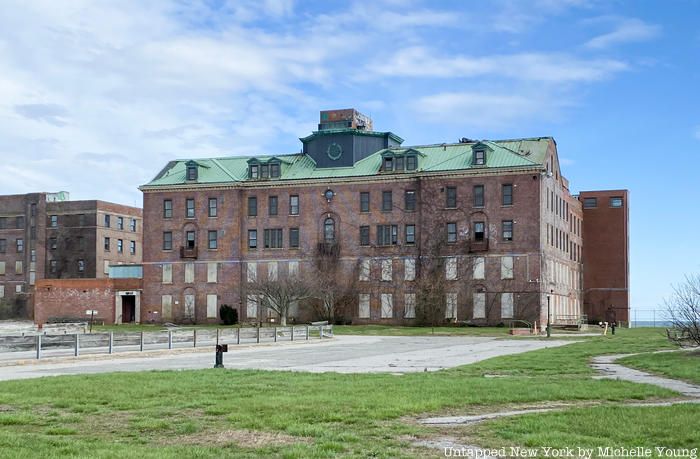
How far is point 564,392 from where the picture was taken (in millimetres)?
17734

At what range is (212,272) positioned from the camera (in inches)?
3314

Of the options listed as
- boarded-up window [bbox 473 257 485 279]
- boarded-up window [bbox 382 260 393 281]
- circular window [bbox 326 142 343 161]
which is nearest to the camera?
boarded-up window [bbox 473 257 485 279]

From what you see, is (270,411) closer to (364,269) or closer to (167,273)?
(364,269)

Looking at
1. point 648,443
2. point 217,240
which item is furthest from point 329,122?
point 648,443

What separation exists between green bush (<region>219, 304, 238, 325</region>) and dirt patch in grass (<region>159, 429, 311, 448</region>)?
224 feet

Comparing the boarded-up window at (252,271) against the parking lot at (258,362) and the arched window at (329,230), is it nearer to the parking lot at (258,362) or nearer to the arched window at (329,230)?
the arched window at (329,230)

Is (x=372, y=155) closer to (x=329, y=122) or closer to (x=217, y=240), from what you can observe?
(x=329, y=122)

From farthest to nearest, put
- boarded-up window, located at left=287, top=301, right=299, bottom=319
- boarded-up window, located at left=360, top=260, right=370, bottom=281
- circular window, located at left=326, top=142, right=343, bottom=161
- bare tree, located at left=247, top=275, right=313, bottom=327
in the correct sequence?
circular window, located at left=326, top=142, right=343, bottom=161 < boarded-up window, located at left=287, top=301, right=299, bottom=319 < boarded-up window, located at left=360, top=260, right=370, bottom=281 < bare tree, located at left=247, top=275, right=313, bottom=327

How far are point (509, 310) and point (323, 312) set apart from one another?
51.5 ft

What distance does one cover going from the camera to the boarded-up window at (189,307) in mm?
83875

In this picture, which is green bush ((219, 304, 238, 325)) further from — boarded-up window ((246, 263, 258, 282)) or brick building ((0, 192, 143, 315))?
brick building ((0, 192, 143, 315))

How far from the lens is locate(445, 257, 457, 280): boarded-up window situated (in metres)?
76.8

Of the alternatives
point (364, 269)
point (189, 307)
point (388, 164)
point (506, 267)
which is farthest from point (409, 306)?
point (189, 307)

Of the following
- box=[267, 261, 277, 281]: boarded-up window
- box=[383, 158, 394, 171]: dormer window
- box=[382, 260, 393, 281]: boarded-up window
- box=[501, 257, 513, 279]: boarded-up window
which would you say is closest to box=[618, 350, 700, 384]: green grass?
box=[501, 257, 513, 279]: boarded-up window
